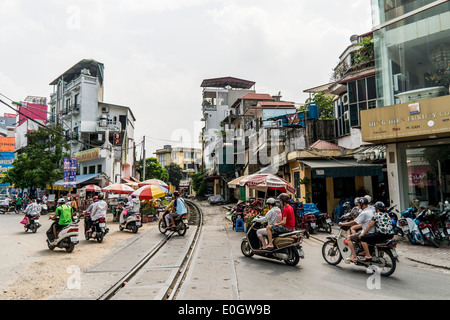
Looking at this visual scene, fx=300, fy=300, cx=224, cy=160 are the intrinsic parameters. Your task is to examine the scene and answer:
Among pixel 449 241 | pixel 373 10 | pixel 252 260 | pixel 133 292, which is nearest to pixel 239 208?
pixel 252 260

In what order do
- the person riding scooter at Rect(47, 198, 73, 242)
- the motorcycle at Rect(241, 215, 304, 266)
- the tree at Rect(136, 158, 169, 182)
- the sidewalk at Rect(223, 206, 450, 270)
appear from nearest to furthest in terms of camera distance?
1. the motorcycle at Rect(241, 215, 304, 266)
2. the sidewalk at Rect(223, 206, 450, 270)
3. the person riding scooter at Rect(47, 198, 73, 242)
4. the tree at Rect(136, 158, 169, 182)

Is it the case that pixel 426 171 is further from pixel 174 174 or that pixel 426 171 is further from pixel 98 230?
pixel 174 174

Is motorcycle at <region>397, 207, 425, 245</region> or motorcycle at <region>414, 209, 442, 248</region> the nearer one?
motorcycle at <region>414, 209, 442, 248</region>

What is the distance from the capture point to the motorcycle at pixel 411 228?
960 centimetres

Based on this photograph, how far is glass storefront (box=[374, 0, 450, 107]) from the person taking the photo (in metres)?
11.8

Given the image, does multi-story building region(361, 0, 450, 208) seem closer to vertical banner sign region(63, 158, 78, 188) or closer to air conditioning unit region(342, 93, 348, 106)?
air conditioning unit region(342, 93, 348, 106)

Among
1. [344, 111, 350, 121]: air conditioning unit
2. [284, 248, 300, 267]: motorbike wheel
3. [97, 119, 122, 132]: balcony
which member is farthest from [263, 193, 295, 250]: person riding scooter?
[97, 119, 122, 132]: balcony

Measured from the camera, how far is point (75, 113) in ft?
115

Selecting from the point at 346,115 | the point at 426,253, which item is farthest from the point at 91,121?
the point at 426,253

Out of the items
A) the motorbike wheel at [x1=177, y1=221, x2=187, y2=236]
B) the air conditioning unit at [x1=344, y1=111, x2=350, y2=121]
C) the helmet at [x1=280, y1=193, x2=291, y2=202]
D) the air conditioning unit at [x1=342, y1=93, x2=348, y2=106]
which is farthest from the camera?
the air conditioning unit at [x1=342, y1=93, x2=348, y2=106]

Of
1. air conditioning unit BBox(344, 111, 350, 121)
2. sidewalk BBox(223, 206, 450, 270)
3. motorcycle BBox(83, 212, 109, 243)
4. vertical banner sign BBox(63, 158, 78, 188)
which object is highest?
air conditioning unit BBox(344, 111, 350, 121)

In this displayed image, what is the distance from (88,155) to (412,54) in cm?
2962

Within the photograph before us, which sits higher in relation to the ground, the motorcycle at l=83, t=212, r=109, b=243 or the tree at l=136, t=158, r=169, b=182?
the tree at l=136, t=158, r=169, b=182

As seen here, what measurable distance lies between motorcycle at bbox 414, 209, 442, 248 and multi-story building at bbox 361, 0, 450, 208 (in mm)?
2632
